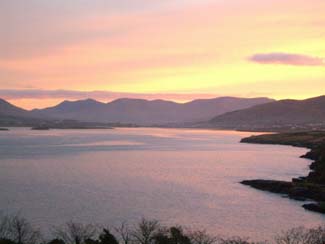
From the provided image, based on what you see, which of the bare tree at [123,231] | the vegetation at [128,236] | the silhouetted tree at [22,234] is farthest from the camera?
the bare tree at [123,231]

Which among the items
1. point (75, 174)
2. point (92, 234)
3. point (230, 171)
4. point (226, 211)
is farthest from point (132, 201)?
point (230, 171)

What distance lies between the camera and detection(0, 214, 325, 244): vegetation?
→ 25453 mm

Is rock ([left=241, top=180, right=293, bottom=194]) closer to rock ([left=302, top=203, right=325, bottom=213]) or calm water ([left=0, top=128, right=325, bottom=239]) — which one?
calm water ([left=0, top=128, right=325, bottom=239])

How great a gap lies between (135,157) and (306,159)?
30639 mm

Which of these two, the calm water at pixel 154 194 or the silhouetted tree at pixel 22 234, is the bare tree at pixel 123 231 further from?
the silhouetted tree at pixel 22 234

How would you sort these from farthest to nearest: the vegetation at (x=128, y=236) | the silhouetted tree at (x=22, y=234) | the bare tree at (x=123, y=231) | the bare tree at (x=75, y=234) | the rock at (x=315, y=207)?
the rock at (x=315, y=207)
the bare tree at (x=123, y=231)
the bare tree at (x=75, y=234)
the silhouetted tree at (x=22, y=234)
the vegetation at (x=128, y=236)

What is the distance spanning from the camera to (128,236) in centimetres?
3075

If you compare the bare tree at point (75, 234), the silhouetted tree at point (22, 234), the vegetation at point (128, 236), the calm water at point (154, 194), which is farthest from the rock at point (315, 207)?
the silhouetted tree at point (22, 234)

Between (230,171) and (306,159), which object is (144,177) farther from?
(306,159)

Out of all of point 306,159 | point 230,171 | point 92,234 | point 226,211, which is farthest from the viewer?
point 306,159

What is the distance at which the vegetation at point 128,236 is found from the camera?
25.5 metres

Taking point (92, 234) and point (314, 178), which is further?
point (314, 178)

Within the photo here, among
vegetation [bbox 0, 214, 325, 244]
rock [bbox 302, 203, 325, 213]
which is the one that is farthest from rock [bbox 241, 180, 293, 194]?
vegetation [bbox 0, 214, 325, 244]

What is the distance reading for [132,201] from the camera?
4341 centimetres
